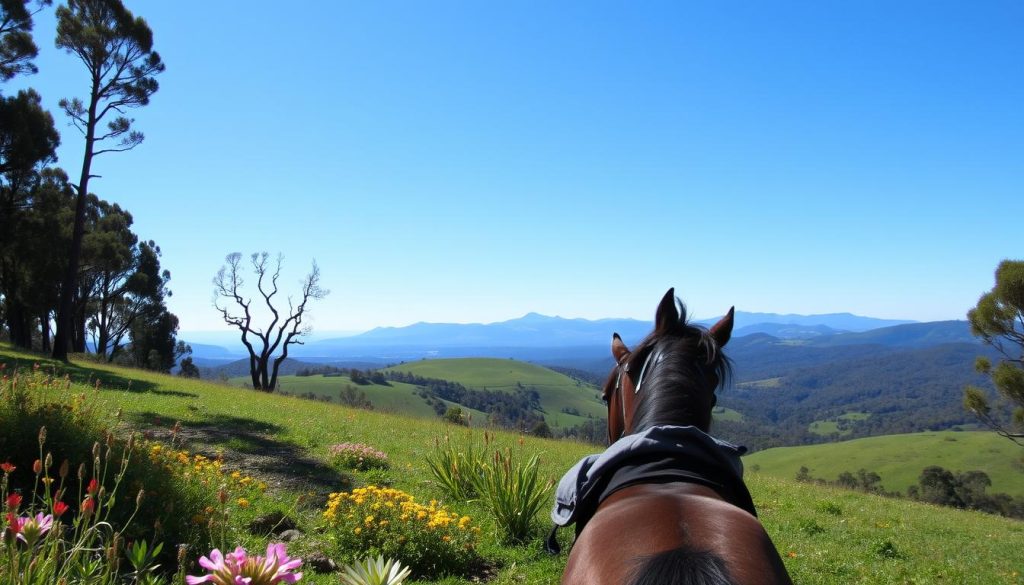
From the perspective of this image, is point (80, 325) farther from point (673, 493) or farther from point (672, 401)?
point (673, 493)

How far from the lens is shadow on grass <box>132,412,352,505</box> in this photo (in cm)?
764

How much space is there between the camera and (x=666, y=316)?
3.27m

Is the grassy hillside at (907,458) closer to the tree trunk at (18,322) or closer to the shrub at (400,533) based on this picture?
the tree trunk at (18,322)

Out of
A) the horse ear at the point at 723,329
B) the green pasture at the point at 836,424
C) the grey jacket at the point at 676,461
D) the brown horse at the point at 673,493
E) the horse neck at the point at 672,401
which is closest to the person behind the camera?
the brown horse at the point at 673,493

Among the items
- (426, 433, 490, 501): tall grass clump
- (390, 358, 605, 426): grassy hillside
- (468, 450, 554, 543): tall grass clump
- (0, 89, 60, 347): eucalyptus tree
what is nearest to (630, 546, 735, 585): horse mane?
(468, 450, 554, 543): tall grass clump

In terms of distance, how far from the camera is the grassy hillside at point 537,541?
6.07 metres

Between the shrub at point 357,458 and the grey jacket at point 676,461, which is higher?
the grey jacket at point 676,461

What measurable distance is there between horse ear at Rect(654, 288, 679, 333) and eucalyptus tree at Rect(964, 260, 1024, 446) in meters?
21.5

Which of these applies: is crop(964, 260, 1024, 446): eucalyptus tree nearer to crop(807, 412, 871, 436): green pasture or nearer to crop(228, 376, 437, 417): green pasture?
crop(228, 376, 437, 417): green pasture

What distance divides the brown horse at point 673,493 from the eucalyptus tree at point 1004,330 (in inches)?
845

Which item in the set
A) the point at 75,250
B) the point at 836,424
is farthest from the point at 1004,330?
the point at 836,424

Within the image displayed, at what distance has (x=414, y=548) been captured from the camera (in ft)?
16.8

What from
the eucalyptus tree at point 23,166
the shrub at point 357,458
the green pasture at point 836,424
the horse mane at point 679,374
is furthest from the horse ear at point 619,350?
the green pasture at point 836,424

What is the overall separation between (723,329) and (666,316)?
1.53ft
